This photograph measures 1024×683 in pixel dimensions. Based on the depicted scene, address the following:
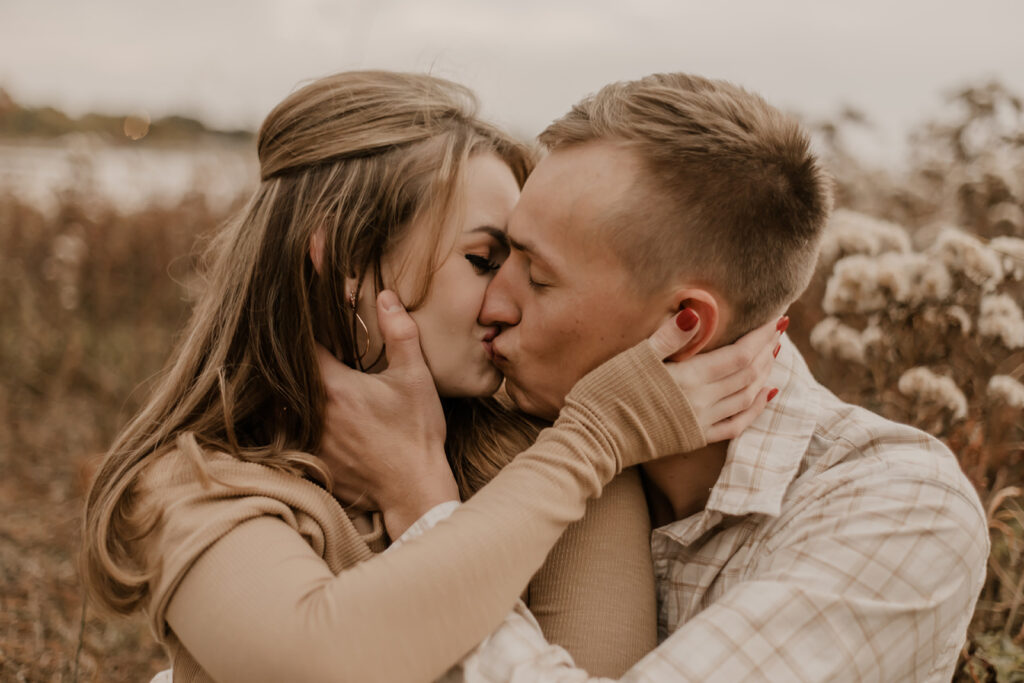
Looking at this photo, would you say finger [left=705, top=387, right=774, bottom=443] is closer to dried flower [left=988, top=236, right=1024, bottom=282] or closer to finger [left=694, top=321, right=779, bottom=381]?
finger [left=694, top=321, right=779, bottom=381]

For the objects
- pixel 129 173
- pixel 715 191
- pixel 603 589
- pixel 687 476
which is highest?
pixel 715 191

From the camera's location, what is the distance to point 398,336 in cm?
237

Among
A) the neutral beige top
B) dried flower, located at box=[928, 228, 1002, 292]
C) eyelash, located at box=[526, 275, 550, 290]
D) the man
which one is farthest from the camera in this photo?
dried flower, located at box=[928, 228, 1002, 292]

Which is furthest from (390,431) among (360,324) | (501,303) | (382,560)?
(382,560)

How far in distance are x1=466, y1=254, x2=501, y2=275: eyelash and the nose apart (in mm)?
54

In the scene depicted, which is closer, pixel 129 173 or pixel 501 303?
pixel 501 303

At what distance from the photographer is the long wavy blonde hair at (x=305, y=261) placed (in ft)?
7.84

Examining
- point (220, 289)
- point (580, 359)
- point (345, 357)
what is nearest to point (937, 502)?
point (580, 359)

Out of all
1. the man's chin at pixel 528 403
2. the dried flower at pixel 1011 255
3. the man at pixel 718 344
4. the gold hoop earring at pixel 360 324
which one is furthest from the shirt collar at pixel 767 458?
the dried flower at pixel 1011 255

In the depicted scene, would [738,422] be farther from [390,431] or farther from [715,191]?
[390,431]

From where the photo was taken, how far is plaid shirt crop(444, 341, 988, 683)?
5.77 feet

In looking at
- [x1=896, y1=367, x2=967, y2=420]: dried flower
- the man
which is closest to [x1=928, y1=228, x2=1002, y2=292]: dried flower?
[x1=896, y1=367, x2=967, y2=420]: dried flower

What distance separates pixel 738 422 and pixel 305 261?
123 centimetres

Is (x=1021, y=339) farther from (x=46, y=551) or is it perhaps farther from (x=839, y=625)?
(x=46, y=551)
